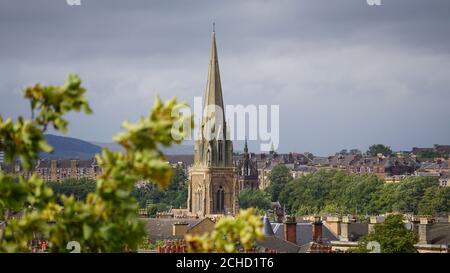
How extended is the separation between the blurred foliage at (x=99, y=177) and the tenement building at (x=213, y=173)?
279 ft

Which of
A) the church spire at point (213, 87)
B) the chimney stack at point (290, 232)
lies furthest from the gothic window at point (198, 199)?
the chimney stack at point (290, 232)

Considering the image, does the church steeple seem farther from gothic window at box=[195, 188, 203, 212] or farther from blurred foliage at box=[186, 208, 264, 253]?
blurred foliage at box=[186, 208, 264, 253]

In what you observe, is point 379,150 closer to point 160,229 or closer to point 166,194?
point 166,194

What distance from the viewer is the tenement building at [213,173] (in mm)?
100194

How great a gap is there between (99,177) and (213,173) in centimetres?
9404

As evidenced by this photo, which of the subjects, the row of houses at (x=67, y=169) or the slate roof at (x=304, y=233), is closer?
the slate roof at (x=304, y=233)

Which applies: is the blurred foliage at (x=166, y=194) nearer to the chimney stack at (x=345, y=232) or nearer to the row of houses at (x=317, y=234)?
the row of houses at (x=317, y=234)

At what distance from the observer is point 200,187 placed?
102312 mm

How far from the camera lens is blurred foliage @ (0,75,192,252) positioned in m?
9.53

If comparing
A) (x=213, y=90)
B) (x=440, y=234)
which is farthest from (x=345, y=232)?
(x=213, y=90)

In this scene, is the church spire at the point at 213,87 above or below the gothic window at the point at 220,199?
above

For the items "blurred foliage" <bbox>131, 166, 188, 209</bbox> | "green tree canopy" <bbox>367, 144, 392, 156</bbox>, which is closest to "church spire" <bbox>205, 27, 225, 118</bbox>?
"blurred foliage" <bbox>131, 166, 188, 209</bbox>

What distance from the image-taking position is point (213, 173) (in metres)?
104
